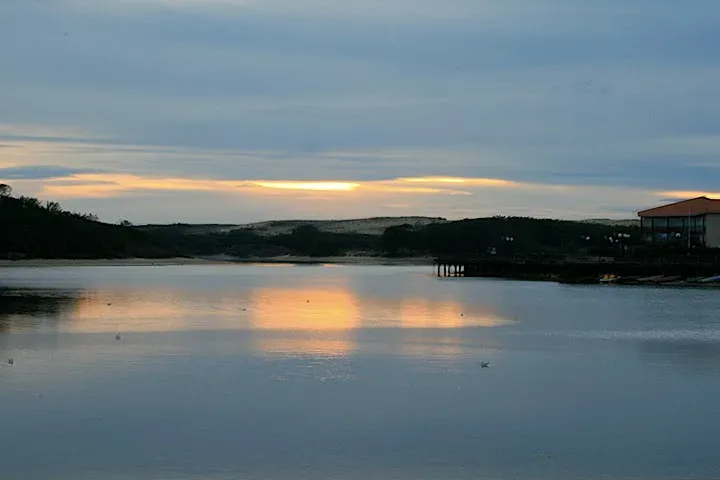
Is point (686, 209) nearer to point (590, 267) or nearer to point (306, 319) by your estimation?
point (590, 267)

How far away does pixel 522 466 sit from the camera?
58.8 ft

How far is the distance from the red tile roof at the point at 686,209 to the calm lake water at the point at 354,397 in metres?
55.4

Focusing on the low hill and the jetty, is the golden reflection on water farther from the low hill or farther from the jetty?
the low hill

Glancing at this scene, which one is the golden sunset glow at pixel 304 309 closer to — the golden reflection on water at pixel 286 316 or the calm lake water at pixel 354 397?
the golden reflection on water at pixel 286 316

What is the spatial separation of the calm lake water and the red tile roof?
182 ft

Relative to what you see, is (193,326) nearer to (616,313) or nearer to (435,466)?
(616,313)

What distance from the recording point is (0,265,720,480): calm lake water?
59.4ft

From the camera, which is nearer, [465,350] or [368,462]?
[368,462]

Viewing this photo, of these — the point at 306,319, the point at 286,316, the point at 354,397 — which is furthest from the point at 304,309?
the point at 354,397

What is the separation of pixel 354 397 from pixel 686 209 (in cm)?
8657

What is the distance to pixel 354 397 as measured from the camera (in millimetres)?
24609

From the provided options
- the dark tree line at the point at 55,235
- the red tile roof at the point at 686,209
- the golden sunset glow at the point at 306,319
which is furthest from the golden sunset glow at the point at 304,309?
the dark tree line at the point at 55,235

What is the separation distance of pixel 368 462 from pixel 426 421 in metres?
3.78

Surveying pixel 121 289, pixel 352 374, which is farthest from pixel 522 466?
pixel 121 289
